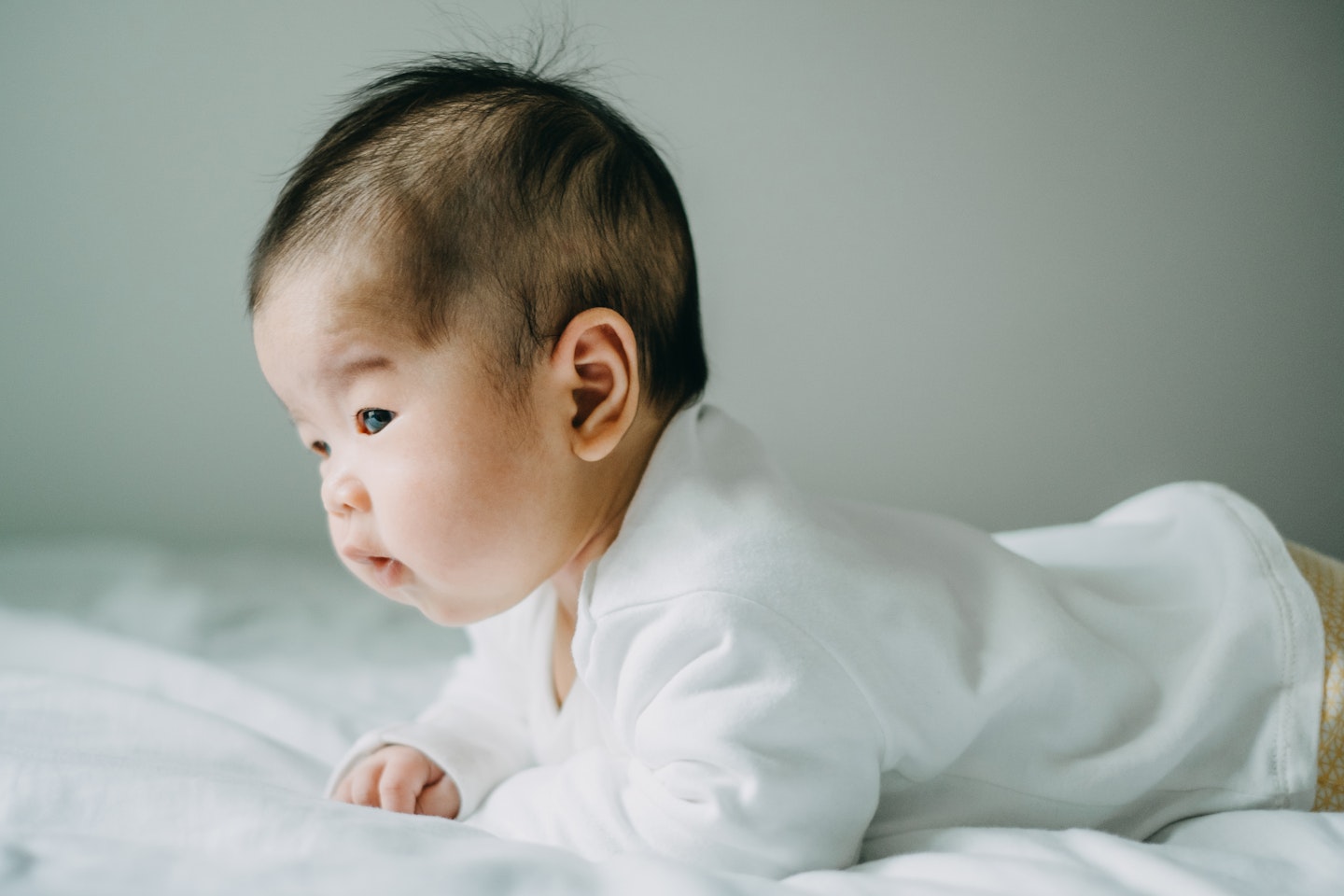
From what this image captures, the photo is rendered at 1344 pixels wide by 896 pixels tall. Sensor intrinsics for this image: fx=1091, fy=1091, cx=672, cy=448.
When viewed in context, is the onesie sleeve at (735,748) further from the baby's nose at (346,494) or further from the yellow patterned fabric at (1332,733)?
the yellow patterned fabric at (1332,733)

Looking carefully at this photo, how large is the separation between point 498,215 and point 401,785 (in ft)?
1.43

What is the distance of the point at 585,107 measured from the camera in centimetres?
80

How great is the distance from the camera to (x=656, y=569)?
71 cm

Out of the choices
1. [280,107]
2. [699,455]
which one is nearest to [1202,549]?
[699,455]

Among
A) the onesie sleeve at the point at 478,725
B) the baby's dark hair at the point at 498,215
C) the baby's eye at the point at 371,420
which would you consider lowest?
the onesie sleeve at the point at 478,725

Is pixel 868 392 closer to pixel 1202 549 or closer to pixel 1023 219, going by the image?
pixel 1023 219

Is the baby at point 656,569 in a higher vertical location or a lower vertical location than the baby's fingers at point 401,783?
higher

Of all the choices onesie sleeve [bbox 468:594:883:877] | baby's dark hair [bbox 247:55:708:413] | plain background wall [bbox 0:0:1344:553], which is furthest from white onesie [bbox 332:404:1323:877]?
plain background wall [bbox 0:0:1344:553]

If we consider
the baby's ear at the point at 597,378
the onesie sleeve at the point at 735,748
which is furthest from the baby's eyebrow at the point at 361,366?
the onesie sleeve at the point at 735,748

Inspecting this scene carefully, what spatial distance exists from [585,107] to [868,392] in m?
0.86

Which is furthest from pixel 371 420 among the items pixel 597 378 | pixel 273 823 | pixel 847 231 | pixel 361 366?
pixel 847 231

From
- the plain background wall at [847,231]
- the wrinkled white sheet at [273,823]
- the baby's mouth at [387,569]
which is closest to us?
the wrinkled white sheet at [273,823]

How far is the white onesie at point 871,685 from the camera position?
67 centimetres

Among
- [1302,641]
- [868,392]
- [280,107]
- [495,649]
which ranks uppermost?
[280,107]
